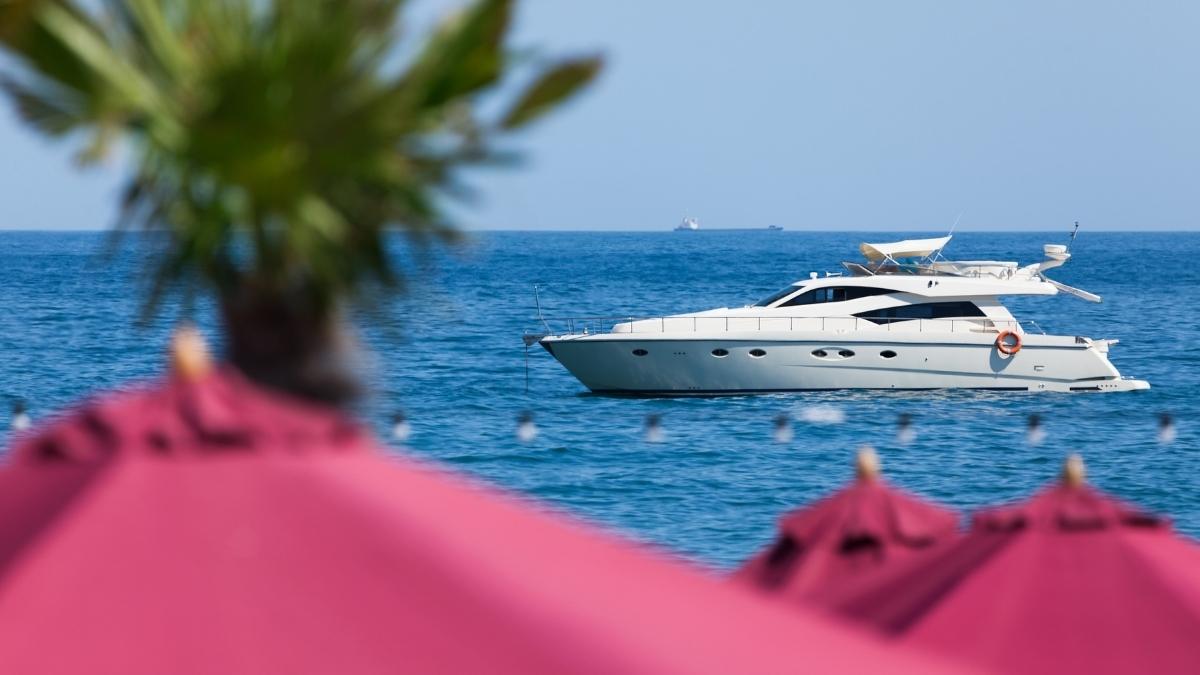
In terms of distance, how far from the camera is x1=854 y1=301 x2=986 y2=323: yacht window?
34.1 meters

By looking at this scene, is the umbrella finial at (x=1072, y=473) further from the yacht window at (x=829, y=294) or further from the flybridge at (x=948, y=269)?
the flybridge at (x=948, y=269)

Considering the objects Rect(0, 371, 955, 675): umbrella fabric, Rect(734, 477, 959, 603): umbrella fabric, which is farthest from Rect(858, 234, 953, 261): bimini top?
Rect(0, 371, 955, 675): umbrella fabric

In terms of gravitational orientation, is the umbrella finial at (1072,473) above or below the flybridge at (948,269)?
above

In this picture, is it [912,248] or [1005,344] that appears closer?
[1005,344]

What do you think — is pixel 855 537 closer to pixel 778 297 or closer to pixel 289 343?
pixel 289 343

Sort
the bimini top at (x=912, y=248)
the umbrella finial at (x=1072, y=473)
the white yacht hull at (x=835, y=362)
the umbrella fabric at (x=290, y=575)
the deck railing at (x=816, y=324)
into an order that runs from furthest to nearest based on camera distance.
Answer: the bimini top at (x=912, y=248) → the deck railing at (x=816, y=324) → the white yacht hull at (x=835, y=362) → the umbrella finial at (x=1072, y=473) → the umbrella fabric at (x=290, y=575)

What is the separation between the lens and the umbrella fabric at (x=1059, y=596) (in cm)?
685

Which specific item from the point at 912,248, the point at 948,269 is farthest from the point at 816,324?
the point at 912,248

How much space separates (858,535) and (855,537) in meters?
0.02

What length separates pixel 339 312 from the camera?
5387 mm

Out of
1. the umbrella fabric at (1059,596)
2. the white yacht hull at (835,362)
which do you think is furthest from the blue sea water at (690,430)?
the umbrella fabric at (1059,596)

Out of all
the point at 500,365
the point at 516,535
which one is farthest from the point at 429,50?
the point at 500,365

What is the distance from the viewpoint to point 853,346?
33.7m

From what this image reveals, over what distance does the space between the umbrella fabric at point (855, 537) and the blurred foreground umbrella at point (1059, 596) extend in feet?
1.73
